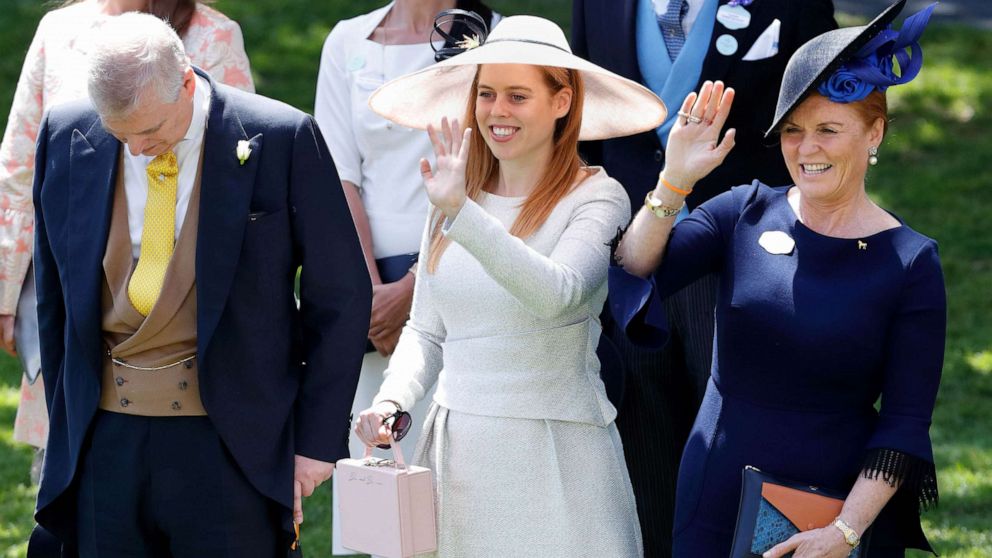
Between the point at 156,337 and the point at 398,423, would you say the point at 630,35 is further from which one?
the point at 156,337

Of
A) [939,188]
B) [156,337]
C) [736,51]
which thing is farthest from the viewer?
[939,188]

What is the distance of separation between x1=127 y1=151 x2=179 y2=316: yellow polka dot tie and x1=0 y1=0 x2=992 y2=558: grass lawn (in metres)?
2.33

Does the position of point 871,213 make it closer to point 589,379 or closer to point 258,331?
point 589,379

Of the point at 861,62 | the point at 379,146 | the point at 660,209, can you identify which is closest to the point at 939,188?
the point at 379,146

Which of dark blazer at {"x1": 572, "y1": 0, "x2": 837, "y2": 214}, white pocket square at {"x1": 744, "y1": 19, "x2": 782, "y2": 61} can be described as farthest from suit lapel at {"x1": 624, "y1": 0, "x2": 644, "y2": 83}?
white pocket square at {"x1": 744, "y1": 19, "x2": 782, "y2": 61}

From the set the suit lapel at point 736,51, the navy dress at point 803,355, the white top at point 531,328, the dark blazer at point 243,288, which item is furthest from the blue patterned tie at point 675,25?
the dark blazer at point 243,288

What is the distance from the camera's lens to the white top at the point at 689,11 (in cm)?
443

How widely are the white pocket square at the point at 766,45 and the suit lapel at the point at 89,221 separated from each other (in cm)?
181

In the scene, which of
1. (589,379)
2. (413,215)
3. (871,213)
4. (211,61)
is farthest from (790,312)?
(211,61)

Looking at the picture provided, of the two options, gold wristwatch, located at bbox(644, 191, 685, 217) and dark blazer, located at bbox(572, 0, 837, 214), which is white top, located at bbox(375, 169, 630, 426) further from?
dark blazer, located at bbox(572, 0, 837, 214)

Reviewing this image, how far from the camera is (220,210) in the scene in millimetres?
3598

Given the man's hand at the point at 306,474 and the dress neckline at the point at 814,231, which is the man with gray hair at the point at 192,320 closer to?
the man's hand at the point at 306,474

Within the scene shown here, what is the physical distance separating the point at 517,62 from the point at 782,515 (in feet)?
4.15

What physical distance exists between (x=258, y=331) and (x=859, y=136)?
150cm
